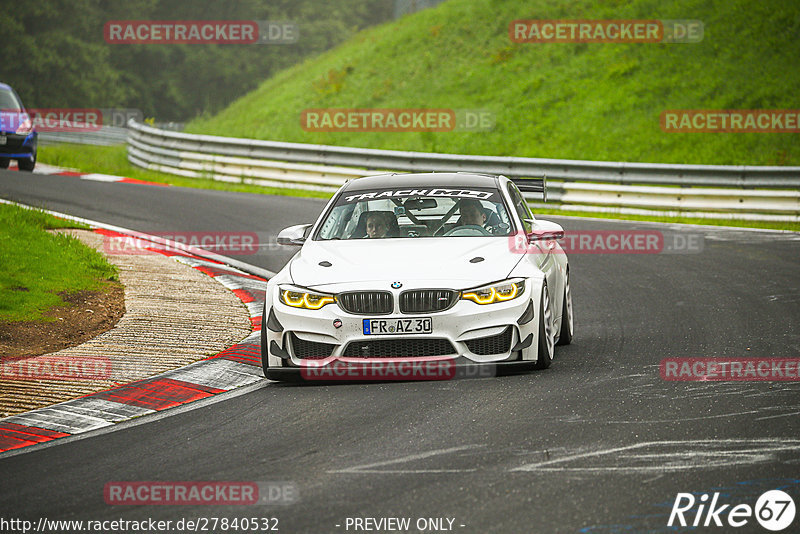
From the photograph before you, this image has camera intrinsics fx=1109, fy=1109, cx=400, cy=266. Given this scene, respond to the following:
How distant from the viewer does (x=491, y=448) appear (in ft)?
20.1

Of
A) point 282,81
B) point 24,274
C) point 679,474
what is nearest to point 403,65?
point 282,81

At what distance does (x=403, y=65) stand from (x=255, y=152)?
492 inches

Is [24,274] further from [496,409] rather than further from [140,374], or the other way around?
[496,409]

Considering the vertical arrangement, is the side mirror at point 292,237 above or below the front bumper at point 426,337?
above

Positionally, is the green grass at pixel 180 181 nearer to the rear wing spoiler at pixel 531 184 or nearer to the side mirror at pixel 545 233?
the rear wing spoiler at pixel 531 184

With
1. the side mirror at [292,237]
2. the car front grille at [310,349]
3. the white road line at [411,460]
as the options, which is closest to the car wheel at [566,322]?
the side mirror at [292,237]

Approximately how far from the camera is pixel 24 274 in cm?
1166

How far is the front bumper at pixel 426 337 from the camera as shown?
779 cm

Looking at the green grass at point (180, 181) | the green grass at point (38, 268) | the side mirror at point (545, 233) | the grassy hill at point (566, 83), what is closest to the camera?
the side mirror at point (545, 233)

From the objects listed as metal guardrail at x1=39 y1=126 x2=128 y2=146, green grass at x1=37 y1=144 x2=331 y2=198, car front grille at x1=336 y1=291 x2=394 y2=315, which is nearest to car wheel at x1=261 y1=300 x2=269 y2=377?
car front grille at x1=336 y1=291 x2=394 y2=315

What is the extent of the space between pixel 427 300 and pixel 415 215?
1.77 metres

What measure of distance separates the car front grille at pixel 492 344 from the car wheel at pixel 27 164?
19454 mm

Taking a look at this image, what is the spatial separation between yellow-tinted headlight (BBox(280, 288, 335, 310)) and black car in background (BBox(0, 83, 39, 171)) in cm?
1785

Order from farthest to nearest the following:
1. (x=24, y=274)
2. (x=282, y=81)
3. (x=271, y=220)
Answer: (x=282, y=81)
(x=271, y=220)
(x=24, y=274)
